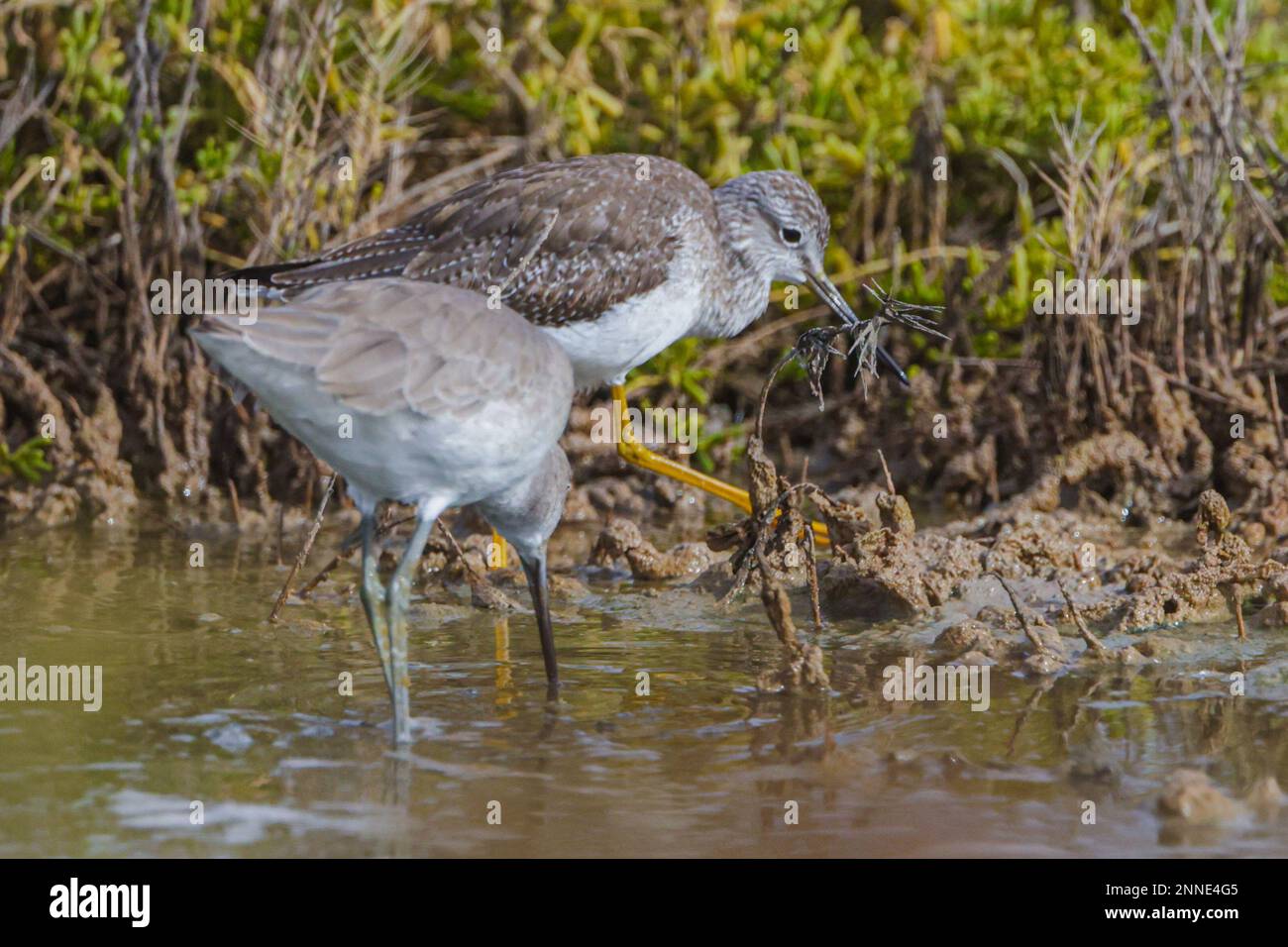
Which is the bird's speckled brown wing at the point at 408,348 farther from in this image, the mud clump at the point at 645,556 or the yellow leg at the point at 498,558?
the yellow leg at the point at 498,558

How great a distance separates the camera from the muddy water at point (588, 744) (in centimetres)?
429

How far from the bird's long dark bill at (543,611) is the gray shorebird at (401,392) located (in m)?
0.38

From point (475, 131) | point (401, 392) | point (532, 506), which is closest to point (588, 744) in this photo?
point (532, 506)

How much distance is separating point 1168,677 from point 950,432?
2.82 m

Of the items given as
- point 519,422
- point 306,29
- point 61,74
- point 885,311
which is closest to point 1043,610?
point 885,311

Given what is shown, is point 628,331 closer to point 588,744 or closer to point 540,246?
point 540,246

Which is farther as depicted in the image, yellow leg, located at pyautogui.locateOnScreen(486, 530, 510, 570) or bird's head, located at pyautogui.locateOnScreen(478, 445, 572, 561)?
yellow leg, located at pyautogui.locateOnScreen(486, 530, 510, 570)

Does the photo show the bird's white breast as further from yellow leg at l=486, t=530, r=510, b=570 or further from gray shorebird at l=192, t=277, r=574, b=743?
gray shorebird at l=192, t=277, r=574, b=743

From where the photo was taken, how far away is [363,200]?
8.41 m

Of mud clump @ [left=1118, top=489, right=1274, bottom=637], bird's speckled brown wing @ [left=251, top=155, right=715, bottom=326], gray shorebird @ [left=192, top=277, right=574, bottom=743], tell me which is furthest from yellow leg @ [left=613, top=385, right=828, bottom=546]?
gray shorebird @ [left=192, top=277, right=574, bottom=743]

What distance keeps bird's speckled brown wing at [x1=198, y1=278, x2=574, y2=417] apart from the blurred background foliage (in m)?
2.67

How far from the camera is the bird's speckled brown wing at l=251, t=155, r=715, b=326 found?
656 cm

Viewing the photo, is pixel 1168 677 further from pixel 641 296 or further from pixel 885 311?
pixel 641 296

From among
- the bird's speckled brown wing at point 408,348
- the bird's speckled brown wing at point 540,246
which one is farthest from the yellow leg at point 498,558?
the bird's speckled brown wing at point 408,348
